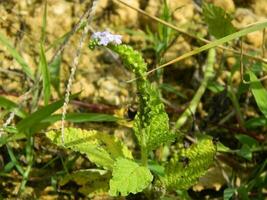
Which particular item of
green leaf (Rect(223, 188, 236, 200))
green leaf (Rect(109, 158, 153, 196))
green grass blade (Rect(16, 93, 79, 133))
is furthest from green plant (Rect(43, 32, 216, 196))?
green leaf (Rect(223, 188, 236, 200))

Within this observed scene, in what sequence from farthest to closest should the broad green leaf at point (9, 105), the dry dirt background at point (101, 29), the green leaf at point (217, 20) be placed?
the dry dirt background at point (101, 29)
the green leaf at point (217, 20)
the broad green leaf at point (9, 105)

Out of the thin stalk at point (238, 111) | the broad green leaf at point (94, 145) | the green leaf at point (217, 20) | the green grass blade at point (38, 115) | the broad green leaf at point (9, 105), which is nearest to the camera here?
the broad green leaf at point (94, 145)

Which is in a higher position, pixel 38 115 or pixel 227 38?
pixel 227 38

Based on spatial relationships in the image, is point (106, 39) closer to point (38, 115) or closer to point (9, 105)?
point (38, 115)

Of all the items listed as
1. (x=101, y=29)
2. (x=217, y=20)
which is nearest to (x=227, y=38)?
(x=217, y=20)

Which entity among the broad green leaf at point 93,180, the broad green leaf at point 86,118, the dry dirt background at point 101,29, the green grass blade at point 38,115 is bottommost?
the broad green leaf at point 93,180

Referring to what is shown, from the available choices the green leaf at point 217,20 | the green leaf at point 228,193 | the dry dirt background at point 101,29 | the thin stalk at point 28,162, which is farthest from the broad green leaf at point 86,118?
the green leaf at point 217,20

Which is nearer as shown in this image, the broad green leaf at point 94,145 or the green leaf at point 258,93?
the broad green leaf at point 94,145

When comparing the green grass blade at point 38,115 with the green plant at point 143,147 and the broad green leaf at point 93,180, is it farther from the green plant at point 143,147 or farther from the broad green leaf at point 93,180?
the broad green leaf at point 93,180
